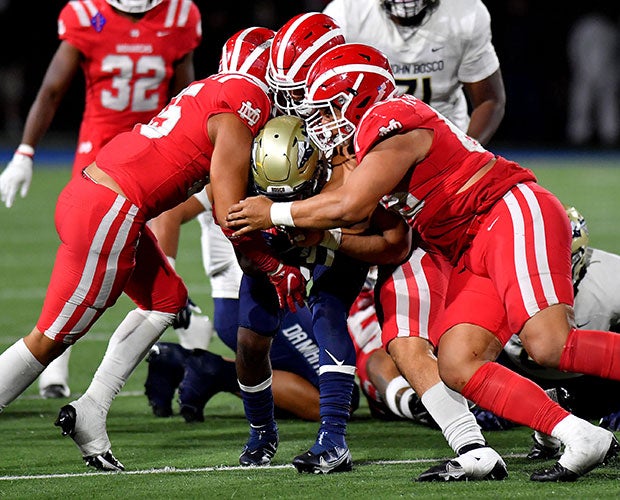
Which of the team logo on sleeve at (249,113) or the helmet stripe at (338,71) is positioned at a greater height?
the helmet stripe at (338,71)

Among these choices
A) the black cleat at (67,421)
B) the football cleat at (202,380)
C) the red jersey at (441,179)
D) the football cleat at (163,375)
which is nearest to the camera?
the red jersey at (441,179)

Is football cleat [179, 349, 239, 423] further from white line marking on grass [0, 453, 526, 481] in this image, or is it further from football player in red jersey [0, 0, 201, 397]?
football player in red jersey [0, 0, 201, 397]

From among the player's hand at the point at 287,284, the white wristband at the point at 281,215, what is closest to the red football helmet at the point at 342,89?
the white wristband at the point at 281,215

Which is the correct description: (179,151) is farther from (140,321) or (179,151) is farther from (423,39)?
(423,39)

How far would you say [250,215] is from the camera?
4035 mm

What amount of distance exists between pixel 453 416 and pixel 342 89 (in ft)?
3.59

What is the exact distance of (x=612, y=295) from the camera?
15.4 feet

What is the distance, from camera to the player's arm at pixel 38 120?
18.8ft

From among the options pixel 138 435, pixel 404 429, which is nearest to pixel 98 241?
pixel 138 435

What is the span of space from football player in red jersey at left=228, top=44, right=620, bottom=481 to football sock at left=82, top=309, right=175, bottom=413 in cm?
71

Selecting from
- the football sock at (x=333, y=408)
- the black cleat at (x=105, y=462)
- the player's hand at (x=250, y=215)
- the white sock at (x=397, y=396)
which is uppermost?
the player's hand at (x=250, y=215)

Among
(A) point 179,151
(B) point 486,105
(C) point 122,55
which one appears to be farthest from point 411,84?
(A) point 179,151

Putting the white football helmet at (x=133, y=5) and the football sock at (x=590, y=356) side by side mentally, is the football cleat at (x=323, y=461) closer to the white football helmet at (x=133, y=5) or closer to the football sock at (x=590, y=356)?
the football sock at (x=590, y=356)

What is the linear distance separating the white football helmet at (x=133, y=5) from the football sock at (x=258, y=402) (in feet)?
7.51
